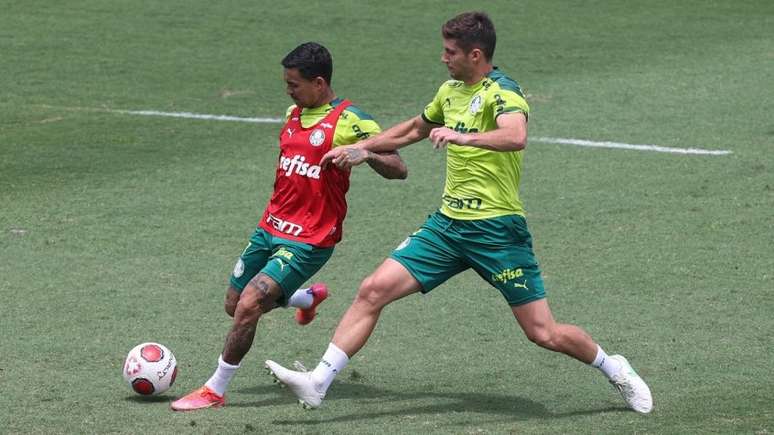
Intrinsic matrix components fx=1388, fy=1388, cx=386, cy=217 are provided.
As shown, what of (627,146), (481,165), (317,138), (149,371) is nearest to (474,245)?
(481,165)

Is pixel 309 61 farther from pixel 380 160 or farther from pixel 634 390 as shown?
pixel 634 390

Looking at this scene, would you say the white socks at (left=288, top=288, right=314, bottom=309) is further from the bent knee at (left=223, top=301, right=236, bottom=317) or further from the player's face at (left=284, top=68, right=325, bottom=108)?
the player's face at (left=284, top=68, right=325, bottom=108)

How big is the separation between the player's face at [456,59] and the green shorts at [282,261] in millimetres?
1478

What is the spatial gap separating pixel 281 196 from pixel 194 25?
1447 centimetres

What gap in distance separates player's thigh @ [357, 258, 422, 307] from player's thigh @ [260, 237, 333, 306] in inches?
23.4

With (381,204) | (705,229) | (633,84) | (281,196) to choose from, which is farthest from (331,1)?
(281,196)

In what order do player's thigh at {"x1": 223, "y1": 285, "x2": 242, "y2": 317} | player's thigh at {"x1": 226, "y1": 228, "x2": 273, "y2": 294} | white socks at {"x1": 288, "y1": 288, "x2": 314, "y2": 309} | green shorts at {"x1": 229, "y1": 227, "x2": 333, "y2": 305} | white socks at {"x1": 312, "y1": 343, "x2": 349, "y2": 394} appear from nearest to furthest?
white socks at {"x1": 312, "y1": 343, "x2": 349, "y2": 394} → green shorts at {"x1": 229, "y1": 227, "x2": 333, "y2": 305} → player's thigh at {"x1": 226, "y1": 228, "x2": 273, "y2": 294} → player's thigh at {"x1": 223, "y1": 285, "x2": 242, "y2": 317} → white socks at {"x1": 288, "y1": 288, "x2": 314, "y2": 309}

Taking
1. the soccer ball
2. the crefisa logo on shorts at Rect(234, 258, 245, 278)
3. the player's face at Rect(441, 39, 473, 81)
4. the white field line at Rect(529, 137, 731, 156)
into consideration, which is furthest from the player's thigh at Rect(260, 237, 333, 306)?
the white field line at Rect(529, 137, 731, 156)

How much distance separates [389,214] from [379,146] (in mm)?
5002

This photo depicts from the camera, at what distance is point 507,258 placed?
828cm

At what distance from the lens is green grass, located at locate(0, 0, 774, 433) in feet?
28.9

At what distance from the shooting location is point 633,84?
1906 centimetres

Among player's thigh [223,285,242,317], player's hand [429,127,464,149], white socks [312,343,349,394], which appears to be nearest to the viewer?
player's hand [429,127,464,149]

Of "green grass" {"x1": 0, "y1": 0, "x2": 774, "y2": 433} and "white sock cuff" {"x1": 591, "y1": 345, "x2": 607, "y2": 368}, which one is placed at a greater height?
"white sock cuff" {"x1": 591, "y1": 345, "x2": 607, "y2": 368}
